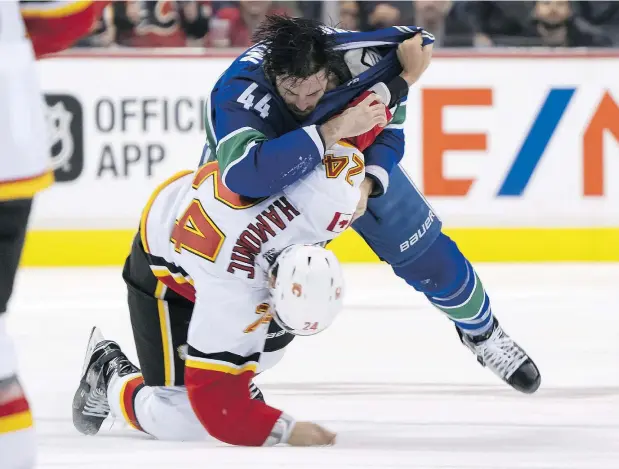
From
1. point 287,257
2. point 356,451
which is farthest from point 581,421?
point 287,257

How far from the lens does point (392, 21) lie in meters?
6.07

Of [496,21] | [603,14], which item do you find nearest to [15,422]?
[496,21]

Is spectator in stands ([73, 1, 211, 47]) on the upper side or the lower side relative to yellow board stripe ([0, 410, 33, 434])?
lower

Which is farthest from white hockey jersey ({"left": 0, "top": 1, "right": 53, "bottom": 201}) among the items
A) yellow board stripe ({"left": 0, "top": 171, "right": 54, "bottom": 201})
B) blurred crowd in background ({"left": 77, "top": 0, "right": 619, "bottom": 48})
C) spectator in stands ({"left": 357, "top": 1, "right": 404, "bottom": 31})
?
spectator in stands ({"left": 357, "top": 1, "right": 404, "bottom": 31})

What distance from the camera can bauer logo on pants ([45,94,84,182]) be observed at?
584 cm

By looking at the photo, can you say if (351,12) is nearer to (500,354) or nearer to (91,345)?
(500,354)

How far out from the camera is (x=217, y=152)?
2504mm

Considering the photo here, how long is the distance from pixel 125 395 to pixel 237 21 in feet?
11.8

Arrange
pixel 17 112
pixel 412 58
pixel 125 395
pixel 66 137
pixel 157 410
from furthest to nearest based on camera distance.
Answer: pixel 66 137
pixel 412 58
pixel 125 395
pixel 157 410
pixel 17 112

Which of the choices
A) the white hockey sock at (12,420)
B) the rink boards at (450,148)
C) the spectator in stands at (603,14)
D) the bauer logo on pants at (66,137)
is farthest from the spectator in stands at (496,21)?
the white hockey sock at (12,420)

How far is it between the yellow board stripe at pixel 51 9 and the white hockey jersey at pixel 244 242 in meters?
0.77

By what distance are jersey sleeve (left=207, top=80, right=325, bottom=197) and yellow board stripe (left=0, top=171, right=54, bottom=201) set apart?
0.69 meters

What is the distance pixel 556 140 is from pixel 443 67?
64cm

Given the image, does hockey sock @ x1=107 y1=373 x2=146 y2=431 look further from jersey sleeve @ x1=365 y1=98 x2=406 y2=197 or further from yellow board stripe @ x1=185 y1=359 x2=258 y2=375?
jersey sleeve @ x1=365 y1=98 x2=406 y2=197
